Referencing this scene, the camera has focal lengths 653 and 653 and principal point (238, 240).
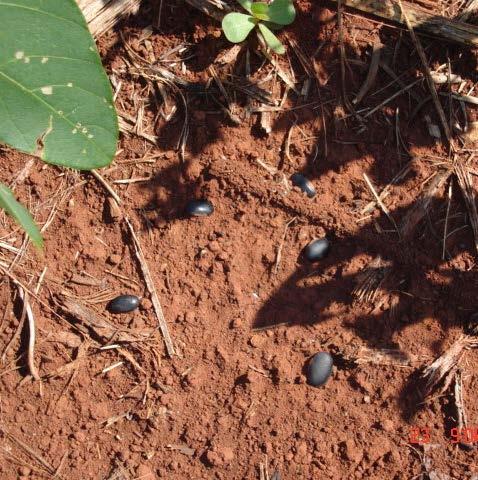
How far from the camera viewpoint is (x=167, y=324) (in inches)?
102

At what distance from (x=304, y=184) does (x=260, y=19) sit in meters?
0.68

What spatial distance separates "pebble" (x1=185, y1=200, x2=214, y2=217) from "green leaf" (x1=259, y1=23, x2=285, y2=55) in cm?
67

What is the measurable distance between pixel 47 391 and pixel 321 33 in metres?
1.83

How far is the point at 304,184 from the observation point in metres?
2.62

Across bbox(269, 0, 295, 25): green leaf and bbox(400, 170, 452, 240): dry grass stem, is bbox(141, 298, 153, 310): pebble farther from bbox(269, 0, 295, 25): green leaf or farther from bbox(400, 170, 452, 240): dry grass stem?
bbox(269, 0, 295, 25): green leaf

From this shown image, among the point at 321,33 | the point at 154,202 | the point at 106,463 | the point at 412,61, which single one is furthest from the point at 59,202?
the point at 412,61

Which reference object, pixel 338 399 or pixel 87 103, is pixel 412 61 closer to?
pixel 338 399

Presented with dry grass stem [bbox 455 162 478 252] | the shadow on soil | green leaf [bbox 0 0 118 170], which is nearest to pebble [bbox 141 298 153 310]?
→ the shadow on soil

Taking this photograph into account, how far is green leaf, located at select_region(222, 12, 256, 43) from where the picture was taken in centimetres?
254

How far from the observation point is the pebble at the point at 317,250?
102 inches
